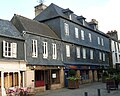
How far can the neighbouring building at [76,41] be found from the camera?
85.0 ft

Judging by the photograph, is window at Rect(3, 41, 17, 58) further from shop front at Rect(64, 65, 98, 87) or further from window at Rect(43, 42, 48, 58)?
shop front at Rect(64, 65, 98, 87)

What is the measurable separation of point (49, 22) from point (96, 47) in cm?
1172

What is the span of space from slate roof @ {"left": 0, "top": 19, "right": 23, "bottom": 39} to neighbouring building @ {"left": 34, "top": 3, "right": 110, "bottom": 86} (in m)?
6.56

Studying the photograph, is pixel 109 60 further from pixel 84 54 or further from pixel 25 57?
pixel 25 57

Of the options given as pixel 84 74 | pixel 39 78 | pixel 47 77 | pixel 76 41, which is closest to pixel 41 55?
pixel 39 78

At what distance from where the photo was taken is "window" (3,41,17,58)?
17.8 metres

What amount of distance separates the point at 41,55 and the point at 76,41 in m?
8.34

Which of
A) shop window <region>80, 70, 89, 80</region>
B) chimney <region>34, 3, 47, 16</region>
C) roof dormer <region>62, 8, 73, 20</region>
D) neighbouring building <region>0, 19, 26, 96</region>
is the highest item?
chimney <region>34, 3, 47, 16</region>

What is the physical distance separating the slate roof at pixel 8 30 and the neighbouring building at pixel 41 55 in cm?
57

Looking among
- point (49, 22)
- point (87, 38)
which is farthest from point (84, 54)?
point (49, 22)

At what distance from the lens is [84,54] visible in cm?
3095

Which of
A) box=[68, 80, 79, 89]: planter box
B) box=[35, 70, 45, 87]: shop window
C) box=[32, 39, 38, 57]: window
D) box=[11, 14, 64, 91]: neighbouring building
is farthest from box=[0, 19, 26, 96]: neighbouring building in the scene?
box=[68, 80, 79, 89]: planter box

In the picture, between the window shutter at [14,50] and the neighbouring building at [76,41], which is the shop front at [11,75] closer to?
the window shutter at [14,50]

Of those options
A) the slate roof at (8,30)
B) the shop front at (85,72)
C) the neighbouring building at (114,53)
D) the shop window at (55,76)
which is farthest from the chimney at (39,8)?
the neighbouring building at (114,53)
